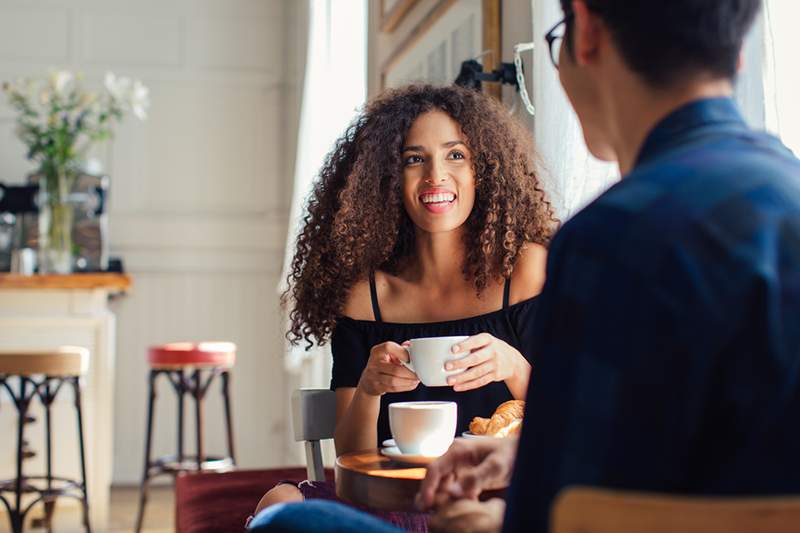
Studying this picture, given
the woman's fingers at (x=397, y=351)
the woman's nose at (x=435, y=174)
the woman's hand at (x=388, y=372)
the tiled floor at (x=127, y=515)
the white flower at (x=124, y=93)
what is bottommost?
the tiled floor at (x=127, y=515)

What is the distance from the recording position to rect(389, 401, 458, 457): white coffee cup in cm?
132

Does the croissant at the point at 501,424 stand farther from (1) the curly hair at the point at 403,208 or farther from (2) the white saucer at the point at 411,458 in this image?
(1) the curly hair at the point at 403,208

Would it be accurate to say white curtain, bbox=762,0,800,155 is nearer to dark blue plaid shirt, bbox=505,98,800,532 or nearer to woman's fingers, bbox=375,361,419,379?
woman's fingers, bbox=375,361,419,379

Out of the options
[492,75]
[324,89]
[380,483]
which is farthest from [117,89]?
[380,483]

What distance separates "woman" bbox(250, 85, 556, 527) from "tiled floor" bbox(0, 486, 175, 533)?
97.6 inches

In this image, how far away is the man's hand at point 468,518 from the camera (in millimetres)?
902

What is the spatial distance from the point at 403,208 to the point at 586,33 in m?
1.38

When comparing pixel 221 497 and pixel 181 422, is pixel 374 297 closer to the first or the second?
pixel 221 497

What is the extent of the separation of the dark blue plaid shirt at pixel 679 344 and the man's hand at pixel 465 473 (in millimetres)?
341

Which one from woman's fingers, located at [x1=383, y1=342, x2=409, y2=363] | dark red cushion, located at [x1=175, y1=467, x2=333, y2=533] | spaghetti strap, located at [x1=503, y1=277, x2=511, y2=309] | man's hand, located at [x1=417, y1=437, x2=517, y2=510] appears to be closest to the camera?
man's hand, located at [x1=417, y1=437, x2=517, y2=510]

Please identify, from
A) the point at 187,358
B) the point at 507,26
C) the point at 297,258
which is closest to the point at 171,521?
the point at 187,358

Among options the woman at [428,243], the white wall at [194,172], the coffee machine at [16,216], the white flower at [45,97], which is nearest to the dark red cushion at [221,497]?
the woman at [428,243]

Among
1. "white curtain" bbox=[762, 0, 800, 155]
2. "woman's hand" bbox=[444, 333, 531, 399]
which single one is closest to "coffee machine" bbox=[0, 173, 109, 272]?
"woman's hand" bbox=[444, 333, 531, 399]

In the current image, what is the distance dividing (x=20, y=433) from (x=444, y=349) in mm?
2605
